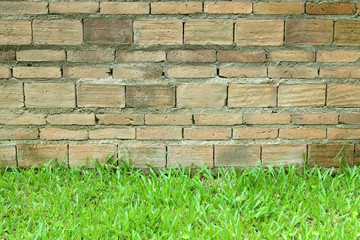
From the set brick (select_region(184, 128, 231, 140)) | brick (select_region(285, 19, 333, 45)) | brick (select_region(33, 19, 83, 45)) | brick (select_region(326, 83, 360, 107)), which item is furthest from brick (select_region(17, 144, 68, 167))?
brick (select_region(326, 83, 360, 107))

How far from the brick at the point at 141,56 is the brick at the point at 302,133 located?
94 centimetres

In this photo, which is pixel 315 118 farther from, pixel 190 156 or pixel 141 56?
pixel 141 56

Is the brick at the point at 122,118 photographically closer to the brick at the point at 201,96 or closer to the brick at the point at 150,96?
the brick at the point at 150,96

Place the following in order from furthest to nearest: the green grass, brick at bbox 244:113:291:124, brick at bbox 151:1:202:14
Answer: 1. brick at bbox 244:113:291:124
2. brick at bbox 151:1:202:14
3. the green grass

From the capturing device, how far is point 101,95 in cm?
230

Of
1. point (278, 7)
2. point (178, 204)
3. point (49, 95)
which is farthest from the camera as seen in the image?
point (49, 95)

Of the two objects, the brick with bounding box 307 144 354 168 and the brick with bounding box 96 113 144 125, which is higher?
the brick with bounding box 96 113 144 125

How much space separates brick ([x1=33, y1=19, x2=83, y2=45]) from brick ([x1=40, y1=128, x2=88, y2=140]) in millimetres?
573

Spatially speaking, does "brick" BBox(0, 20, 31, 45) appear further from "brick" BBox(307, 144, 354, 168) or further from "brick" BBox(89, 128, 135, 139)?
"brick" BBox(307, 144, 354, 168)

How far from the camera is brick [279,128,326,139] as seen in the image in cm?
232

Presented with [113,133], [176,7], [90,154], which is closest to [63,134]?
[90,154]

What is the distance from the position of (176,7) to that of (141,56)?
38 cm

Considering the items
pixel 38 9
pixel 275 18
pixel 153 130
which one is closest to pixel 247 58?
pixel 275 18

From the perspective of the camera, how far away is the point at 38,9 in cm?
222
